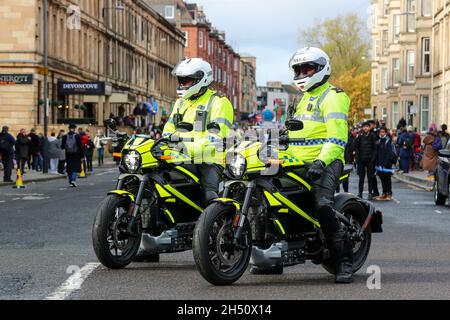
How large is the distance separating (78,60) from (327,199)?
57.6m

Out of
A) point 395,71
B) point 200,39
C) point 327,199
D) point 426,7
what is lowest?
point 327,199

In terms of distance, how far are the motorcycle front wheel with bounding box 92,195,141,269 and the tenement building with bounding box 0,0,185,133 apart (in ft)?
95.5

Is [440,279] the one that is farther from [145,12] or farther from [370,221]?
[145,12]

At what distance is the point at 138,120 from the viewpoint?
84375 mm

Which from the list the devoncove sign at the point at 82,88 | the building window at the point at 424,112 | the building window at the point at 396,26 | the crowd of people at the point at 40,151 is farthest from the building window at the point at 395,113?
the crowd of people at the point at 40,151

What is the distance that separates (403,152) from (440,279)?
30.3 meters

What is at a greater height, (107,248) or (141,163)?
(141,163)

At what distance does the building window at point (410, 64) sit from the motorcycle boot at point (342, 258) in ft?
189

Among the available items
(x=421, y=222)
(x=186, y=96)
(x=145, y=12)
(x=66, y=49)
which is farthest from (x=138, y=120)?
(x=186, y=96)

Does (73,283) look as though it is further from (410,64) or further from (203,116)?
(410,64)

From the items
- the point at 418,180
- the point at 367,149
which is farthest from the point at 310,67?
the point at 418,180

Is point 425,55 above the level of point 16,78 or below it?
above

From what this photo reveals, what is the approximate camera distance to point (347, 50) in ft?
343

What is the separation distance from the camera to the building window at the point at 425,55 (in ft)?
192
